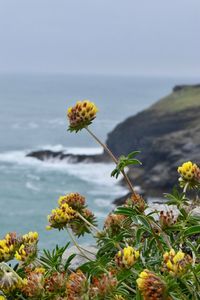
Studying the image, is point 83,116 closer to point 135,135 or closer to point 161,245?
point 161,245

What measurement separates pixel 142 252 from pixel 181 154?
1973 inches

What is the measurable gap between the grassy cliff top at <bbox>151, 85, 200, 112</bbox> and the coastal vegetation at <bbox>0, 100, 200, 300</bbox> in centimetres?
6768

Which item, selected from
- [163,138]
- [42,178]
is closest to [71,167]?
[42,178]

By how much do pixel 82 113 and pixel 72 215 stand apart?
0.61 meters

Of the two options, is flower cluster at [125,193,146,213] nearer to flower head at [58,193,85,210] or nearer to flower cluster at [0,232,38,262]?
flower head at [58,193,85,210]

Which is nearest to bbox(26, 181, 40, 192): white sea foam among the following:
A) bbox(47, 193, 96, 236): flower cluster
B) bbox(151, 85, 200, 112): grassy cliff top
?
bbox(151, 85, 200, 112): grassy cliff top

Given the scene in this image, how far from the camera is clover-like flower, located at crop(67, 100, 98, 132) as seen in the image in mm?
3594

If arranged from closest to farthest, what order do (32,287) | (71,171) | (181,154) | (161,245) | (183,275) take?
(183,275)
(32,287)
(161,245)
(181,154)
(71,171)

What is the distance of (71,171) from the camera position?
64.5 metres

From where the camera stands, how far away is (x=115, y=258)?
→ 2824 mm

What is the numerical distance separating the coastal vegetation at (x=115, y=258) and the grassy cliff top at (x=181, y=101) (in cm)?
6768

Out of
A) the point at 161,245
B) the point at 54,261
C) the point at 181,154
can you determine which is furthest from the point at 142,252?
the point at 181,154

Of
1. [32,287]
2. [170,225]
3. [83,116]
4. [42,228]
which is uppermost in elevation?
[83,116]

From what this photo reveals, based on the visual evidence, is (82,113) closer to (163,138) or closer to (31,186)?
(31,186)
